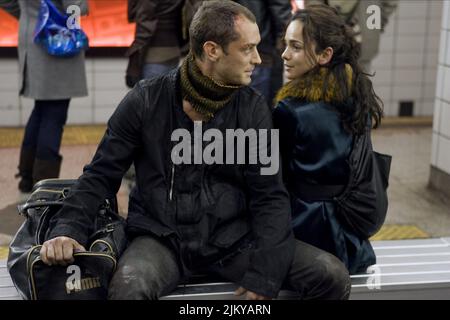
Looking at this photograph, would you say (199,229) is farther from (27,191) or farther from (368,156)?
(27,191)

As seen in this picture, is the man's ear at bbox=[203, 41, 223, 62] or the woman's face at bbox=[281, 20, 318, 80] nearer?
the man's ear at bbox=[203, 41, 223, 62]

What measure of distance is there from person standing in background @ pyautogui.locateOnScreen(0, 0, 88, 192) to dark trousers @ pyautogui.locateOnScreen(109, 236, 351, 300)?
83.9 inches

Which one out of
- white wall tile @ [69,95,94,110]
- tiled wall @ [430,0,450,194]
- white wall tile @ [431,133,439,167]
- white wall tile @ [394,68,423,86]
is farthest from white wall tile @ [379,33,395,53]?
white wall tile @ [69,95,94,110]

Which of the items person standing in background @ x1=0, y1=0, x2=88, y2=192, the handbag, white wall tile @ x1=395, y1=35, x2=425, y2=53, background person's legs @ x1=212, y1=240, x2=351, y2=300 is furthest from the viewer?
white wall tile @ x1=395, y1=35, x2=425, y2=53

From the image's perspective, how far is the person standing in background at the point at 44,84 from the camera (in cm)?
460

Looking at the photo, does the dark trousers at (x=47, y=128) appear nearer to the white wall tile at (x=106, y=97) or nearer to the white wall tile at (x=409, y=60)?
the white wall tile at (x=106, y=97)

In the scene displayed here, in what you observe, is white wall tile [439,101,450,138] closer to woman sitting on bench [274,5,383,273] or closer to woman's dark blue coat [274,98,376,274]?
woman sitting on bench [274,5,383,273]

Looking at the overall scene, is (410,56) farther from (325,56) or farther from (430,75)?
(325,56)

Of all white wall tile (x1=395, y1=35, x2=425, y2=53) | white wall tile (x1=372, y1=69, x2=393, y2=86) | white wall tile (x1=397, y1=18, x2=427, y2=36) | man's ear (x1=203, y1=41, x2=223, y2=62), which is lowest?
white wall tile (x1=372, y1=69, x2=393, y2=86)

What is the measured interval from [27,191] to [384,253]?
2.51 m

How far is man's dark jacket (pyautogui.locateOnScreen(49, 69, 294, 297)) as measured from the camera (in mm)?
2660

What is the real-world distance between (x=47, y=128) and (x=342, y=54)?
2317mm

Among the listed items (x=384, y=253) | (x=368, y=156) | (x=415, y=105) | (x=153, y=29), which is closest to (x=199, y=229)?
(x=368, y=156)
